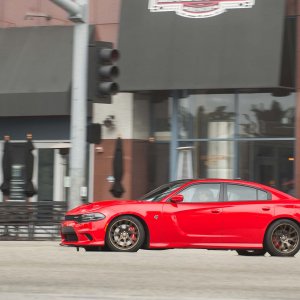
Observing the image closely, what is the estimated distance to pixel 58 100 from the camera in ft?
70.8

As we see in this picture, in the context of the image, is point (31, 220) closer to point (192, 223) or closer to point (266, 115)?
point (192, 223)

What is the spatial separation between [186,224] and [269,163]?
8673mm

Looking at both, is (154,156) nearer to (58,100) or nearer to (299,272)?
(58,100)

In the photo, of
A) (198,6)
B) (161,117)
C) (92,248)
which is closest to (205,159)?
(161,117)

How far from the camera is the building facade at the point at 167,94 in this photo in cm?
2050

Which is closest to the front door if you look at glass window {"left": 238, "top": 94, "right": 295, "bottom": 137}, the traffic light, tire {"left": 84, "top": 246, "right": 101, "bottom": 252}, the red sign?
tire {"left": 84, "top": 246, "right": 101, "bottom": 252}

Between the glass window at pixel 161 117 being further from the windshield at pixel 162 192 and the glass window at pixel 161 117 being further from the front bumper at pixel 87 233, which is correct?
the front bumper at pixel 87 233

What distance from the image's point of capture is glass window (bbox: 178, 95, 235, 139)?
72.7 ft

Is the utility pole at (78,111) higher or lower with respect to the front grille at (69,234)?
higher

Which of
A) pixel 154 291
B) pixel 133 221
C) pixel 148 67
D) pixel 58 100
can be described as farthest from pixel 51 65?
pixel 154 291

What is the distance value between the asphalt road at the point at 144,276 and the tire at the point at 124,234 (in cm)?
30

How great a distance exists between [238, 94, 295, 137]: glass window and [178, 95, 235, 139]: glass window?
1.13 feet

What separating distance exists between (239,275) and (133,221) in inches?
139

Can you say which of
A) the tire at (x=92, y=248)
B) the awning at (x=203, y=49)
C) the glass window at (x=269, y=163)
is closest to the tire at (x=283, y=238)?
the tire at (x=92, y=248)
